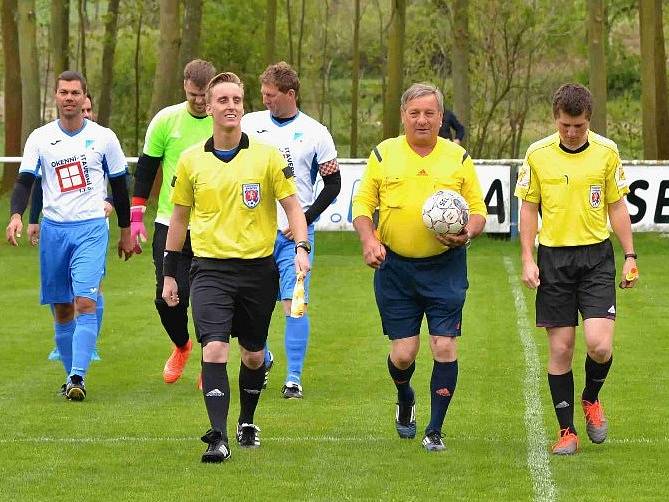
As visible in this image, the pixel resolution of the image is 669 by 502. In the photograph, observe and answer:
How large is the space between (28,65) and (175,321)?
23.5 metres

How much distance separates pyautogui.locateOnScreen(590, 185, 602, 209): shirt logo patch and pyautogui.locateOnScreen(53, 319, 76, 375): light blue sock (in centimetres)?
453

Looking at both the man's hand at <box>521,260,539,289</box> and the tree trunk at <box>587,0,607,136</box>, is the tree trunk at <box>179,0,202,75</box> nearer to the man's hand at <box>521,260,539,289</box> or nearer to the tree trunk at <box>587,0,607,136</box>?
the tree trunk at <box>587,0,607,136</box>

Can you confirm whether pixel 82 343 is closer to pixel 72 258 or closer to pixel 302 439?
pixel 72 258

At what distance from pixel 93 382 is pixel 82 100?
2.19m

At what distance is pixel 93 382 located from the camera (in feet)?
37.8

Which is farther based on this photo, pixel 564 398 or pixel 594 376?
pixel 594 376

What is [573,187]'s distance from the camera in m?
8.30

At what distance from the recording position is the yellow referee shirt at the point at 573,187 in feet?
27.2

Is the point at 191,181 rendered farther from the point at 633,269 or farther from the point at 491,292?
the point at 491,292

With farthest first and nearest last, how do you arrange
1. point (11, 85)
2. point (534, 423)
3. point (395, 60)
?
point (11, 85)
point (395, 60)
point (534, 423)

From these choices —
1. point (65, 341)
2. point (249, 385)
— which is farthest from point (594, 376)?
point (65, 341)

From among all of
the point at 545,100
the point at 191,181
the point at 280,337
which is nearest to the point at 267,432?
the point at 191,181

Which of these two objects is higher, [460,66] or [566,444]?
[460,66]

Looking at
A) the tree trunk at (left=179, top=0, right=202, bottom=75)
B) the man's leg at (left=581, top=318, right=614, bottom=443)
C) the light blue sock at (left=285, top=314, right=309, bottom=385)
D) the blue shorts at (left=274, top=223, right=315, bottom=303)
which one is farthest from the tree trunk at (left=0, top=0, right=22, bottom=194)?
the man's leg at (left=581, top=318, right=614, bottom=443)
